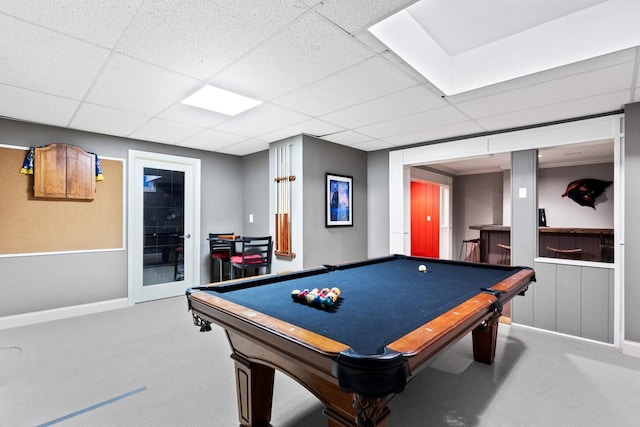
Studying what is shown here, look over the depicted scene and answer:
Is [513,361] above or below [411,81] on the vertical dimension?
below

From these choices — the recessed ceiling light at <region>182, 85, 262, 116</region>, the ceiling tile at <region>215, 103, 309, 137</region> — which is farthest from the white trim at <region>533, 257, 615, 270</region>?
the recessed ceiling light at <region>182, 85, 262, 116</region>

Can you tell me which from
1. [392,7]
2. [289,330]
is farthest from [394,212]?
[289,330]

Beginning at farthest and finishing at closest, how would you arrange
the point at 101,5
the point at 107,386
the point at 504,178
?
the point at 504,178, the point at 107,386, the point at 101,5

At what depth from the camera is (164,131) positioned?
153 inches

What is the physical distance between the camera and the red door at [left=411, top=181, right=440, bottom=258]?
6797 millimetres

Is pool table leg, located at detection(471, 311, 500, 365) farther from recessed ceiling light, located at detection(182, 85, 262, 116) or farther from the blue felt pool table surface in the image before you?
recessed ceiling light, located at detection(182, 85, 262, 116)

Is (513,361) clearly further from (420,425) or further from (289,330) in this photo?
(289,330)

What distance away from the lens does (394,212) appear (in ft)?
15.4

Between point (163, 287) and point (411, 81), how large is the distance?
169 inches

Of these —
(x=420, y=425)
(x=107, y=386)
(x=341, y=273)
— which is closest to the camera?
(x=420, y=425)

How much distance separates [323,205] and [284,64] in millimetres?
2391

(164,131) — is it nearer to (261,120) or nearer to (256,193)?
(261,120)

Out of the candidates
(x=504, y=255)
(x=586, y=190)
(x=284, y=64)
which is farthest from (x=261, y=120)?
(x=586, y=190)

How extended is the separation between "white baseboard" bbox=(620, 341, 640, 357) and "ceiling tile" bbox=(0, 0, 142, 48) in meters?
4.50
